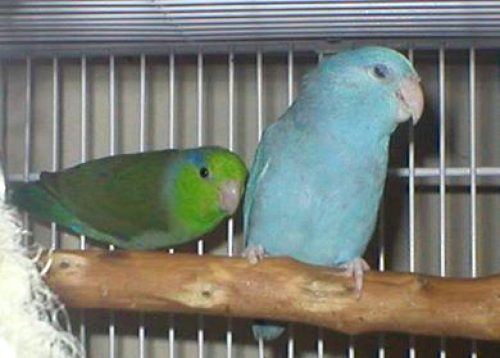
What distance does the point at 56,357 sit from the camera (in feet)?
1.71

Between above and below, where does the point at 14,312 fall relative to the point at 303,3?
below

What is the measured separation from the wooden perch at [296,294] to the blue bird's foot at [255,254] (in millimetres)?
23

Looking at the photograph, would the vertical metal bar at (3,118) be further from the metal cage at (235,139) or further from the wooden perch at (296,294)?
the wooden perch at (296,294)

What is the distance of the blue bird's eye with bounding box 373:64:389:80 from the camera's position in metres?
1.26

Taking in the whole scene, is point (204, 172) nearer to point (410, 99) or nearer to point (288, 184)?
point (288, 184)

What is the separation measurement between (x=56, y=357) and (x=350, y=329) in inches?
20.7

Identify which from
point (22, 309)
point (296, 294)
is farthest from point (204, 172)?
point (22, 309)

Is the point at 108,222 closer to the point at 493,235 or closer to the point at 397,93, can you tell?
the point at 397,93

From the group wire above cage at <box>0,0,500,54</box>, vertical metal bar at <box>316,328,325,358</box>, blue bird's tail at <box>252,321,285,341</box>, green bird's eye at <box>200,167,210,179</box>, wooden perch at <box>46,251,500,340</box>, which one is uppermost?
wire above cage at <box>0,0,500,54</box>

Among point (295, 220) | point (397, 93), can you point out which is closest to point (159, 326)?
point (295, 220)

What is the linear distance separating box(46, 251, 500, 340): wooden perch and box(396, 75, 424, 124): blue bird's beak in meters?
0.30

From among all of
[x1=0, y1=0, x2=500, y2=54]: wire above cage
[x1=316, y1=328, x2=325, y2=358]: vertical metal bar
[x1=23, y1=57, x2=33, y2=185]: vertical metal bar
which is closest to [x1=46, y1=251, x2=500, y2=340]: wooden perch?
[x1=0, y1=0, x2=500, y2=54]: wire above cage

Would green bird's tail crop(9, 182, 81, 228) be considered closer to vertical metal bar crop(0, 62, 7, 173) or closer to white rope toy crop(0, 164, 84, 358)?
vertical metal bar crop(0, 62, 7, 173)

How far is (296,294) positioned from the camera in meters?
1.00
